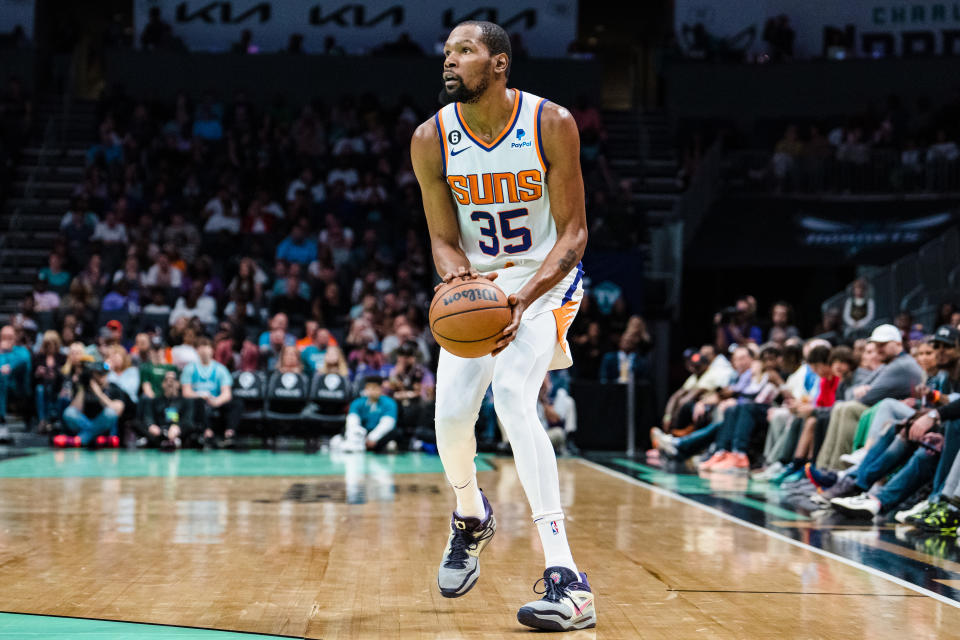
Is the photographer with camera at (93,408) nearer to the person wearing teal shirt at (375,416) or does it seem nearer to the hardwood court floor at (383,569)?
the person wearing teal shirt at (375,416)

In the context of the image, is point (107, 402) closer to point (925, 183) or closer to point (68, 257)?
point (68, 257)

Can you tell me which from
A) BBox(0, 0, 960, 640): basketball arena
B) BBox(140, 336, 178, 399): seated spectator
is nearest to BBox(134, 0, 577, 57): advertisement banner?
BBox(0, 0, 960, 640): basketball arena

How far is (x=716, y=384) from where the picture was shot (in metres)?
11.5

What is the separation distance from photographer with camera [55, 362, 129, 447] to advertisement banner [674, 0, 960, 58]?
13.2 meters

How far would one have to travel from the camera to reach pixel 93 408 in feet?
40.3

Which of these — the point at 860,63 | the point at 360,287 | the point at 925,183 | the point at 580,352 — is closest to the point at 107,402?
the point at 360,287

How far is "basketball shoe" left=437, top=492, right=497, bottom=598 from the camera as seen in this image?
12.3 ft

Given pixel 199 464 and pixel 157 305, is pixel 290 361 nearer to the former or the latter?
pixel 157 305

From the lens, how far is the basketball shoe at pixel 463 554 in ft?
12.3

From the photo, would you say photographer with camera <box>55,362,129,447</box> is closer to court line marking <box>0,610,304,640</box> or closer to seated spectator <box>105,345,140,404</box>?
seated spectator <box>105,345,140,404</box>

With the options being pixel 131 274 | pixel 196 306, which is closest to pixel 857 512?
pixel 196 306

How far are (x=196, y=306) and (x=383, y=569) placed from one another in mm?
10855

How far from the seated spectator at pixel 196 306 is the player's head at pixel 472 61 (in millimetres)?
11163

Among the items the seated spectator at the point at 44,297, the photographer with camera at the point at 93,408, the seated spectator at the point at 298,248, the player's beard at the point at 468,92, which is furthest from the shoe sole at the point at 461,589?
the seated spectator at the point at 298,248
